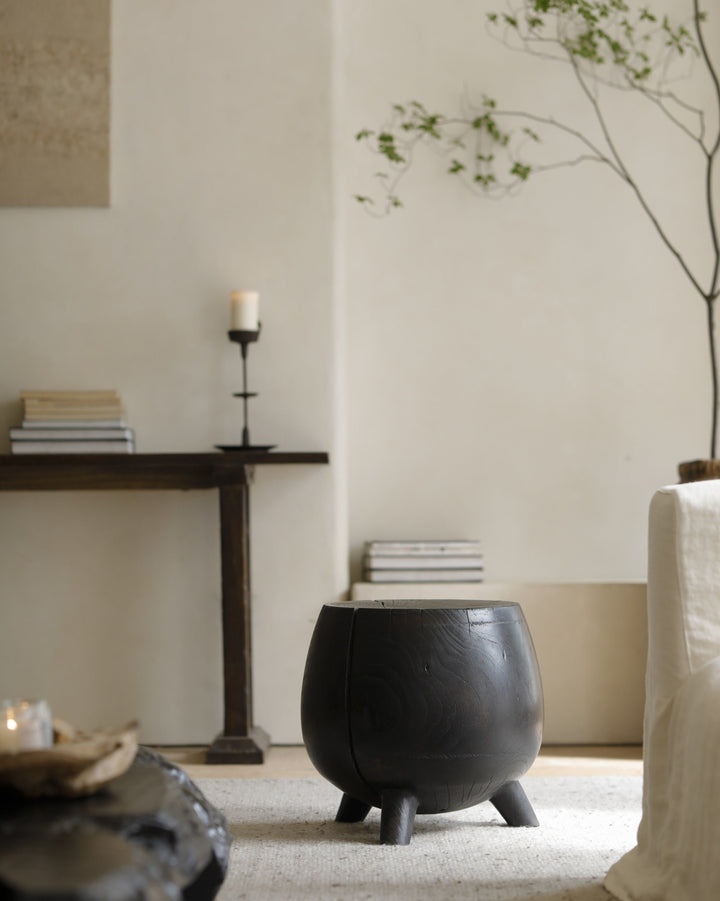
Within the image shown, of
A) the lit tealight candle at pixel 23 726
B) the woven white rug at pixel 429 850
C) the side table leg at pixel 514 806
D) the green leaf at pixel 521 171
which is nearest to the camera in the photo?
the lit tealight candle at pixel 23 726

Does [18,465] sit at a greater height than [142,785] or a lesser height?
A: greater

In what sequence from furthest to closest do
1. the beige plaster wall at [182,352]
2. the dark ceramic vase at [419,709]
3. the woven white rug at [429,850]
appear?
1. the beige plaster wall at [182,352]
2. the dark ceramic vase at [419,709]
3. the woven white rug at [429,850]

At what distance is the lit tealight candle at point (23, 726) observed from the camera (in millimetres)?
1194

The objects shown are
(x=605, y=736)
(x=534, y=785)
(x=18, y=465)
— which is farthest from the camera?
(x=605, y=736)

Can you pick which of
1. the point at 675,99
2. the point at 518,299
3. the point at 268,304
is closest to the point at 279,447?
the point at 268,304

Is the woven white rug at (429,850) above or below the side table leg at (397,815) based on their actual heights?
below

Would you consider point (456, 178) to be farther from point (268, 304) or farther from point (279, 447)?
point (279, 447)

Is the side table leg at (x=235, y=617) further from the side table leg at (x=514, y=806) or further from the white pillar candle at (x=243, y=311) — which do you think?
the side table leg at (x=514, y=806)

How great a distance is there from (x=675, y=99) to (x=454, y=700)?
7.86 ft

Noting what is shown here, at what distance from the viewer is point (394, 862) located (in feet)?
5.94

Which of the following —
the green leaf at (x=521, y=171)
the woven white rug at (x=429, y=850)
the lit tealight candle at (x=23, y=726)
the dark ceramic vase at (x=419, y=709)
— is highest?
the green leaf at (x=521, y=171)

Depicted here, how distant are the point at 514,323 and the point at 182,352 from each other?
109 centimetres

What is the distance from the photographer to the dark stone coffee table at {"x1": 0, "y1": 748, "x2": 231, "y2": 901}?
92 cm

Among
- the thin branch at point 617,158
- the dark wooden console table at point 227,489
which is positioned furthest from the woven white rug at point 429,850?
the thin branch at point 617,158
